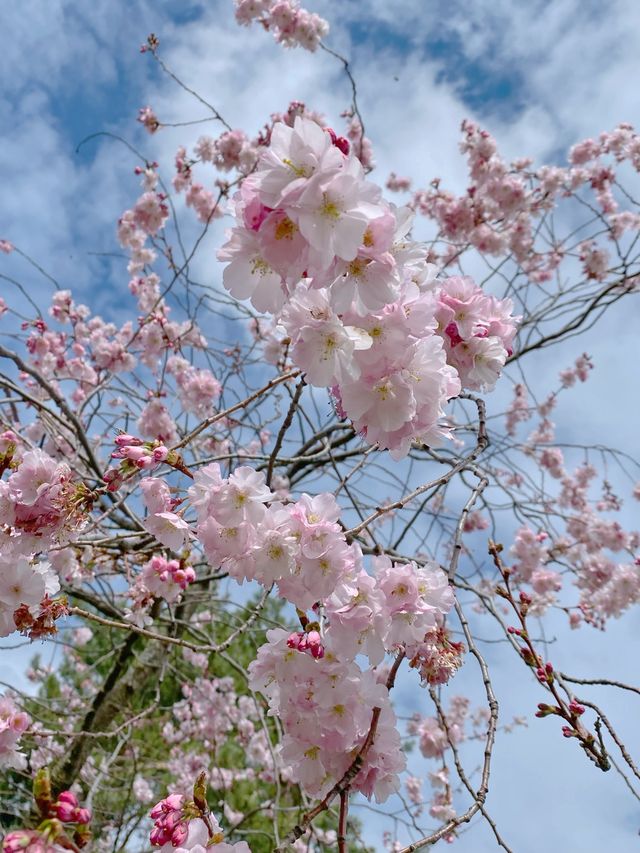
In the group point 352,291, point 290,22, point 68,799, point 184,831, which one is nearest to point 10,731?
point 184,831

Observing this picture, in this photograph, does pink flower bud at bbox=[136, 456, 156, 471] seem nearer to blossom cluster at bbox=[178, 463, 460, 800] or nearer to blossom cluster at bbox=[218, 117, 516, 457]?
blossom cluster at bbox=[178, 463, 460, 800]

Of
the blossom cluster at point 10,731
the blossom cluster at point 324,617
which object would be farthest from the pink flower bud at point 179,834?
the blossom cluster at point 10,731

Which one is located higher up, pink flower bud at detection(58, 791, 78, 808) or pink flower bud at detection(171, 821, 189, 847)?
pink flower bud at detection(171, 821, 189, 847)

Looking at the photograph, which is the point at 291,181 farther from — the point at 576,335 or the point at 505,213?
the point at 505,213

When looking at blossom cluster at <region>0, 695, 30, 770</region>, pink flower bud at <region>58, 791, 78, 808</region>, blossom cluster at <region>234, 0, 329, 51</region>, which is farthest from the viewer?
blossom cluster at <region>234, 0, 329, 51</region>

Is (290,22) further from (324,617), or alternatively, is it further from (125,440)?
(324,617)

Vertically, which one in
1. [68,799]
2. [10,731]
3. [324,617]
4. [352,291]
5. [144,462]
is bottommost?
[68,799]

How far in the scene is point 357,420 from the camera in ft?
3.92

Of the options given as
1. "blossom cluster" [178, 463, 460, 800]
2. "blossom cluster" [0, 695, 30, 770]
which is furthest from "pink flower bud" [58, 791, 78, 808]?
"blossom cluster" [0, 695, 30, 770]

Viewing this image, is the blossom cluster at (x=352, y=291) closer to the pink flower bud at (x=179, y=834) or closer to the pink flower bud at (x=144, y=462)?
the pink flower bud at (x=144, y=462)

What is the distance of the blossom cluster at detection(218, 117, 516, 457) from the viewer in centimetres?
94

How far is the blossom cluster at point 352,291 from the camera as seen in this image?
37.0 inches

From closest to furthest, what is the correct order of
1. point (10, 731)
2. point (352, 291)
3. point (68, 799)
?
point (68, 799) → point (352, 291) → point (10, 731)

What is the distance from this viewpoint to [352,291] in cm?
103
